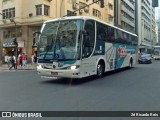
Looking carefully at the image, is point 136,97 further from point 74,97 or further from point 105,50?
point 105,50

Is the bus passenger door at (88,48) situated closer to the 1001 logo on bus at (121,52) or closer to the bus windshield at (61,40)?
the bus windshield at (61,40)

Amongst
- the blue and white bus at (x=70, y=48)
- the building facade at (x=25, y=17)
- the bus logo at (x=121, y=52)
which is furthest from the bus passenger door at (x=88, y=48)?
the building facade at (x=25, y=17)

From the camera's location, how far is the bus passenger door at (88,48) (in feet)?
44.7

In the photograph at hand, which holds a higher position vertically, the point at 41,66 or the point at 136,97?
the point at 41,66

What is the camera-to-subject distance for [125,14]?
86.9 metres

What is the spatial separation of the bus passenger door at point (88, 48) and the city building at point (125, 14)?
188 ft

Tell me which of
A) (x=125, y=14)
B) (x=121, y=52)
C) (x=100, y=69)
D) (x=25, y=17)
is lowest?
(x=100, y=69)

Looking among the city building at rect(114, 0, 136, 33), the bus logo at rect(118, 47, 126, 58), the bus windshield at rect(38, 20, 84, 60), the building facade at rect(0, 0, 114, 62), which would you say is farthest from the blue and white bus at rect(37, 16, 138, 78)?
the city building at rect(114, 0, 136, 33)

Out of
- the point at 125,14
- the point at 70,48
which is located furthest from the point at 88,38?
the point at 125,14

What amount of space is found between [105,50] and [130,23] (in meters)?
79.3

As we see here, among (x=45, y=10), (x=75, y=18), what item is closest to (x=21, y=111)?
(x=75, y=18)

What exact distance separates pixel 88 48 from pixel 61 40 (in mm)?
1540

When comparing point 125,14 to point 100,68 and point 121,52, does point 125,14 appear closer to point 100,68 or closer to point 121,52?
point 121,52

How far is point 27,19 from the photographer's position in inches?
1642
